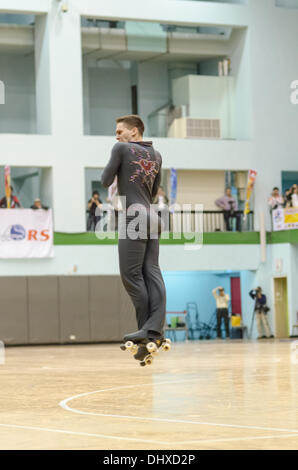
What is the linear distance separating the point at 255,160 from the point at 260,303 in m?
6.63

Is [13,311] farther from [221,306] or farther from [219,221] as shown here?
[219,221]

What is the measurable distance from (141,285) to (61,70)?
27670 mm

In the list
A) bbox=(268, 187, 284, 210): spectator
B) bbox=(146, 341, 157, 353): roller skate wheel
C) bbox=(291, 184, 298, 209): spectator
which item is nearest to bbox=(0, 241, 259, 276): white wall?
bbox=(268, 187, 284, 210): spectator

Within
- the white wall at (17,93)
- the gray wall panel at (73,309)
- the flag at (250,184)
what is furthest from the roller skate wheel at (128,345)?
the white wall at (17,93)

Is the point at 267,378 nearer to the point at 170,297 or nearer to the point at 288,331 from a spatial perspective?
the point at 288,331

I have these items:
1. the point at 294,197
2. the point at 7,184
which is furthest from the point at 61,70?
the point at 294,197

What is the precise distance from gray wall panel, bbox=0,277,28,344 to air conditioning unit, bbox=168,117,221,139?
33.8 ft

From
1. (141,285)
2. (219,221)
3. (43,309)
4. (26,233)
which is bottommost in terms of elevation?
(43,309)

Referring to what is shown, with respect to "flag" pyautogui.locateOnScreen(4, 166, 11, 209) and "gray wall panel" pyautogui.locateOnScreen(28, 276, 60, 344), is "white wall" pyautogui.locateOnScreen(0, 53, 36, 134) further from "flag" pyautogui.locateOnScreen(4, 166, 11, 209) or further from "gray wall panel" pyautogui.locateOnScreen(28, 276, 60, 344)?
"gray wall panel" pyautogui.locateOnScreen(28, 276, 60, 344)

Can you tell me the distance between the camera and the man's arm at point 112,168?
7.52m

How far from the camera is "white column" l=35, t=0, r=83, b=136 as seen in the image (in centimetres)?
3366

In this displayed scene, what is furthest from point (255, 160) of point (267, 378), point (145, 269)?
point (145, 269)

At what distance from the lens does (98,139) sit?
34.1m

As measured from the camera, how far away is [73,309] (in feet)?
108
